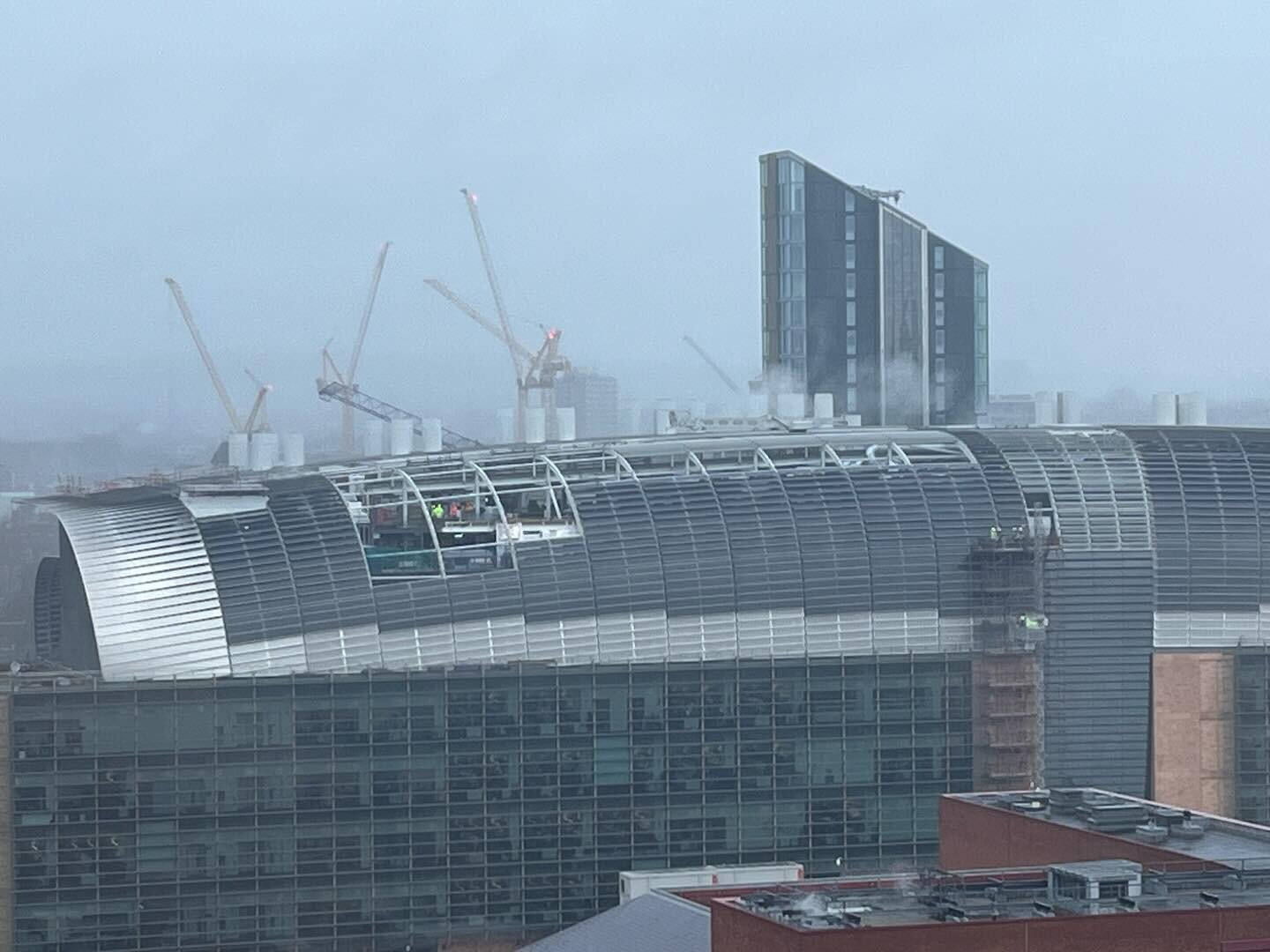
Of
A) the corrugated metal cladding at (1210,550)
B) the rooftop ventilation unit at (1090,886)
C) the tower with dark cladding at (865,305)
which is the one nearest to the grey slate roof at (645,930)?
the rooftop ventilation unit at (1090,886)

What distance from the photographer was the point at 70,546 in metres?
92.1

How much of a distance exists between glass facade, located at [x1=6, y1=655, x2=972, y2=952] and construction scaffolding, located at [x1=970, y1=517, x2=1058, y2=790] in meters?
0.90

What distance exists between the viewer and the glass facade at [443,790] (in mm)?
84438

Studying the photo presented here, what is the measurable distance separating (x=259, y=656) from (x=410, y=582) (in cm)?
659

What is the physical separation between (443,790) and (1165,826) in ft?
98.7

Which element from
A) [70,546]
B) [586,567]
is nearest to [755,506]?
[586,567]

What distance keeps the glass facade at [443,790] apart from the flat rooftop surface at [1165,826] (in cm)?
1833

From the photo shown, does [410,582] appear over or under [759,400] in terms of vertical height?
under

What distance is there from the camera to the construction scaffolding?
308ft

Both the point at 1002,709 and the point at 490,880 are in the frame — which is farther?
the point at 1002,709

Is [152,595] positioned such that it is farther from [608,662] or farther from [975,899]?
[975,899]

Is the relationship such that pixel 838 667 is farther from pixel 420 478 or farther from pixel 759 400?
pixel 759 400

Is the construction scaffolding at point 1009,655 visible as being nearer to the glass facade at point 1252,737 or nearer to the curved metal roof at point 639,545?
the curved metal roof at point 639,545

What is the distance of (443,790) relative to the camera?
8794 cm
